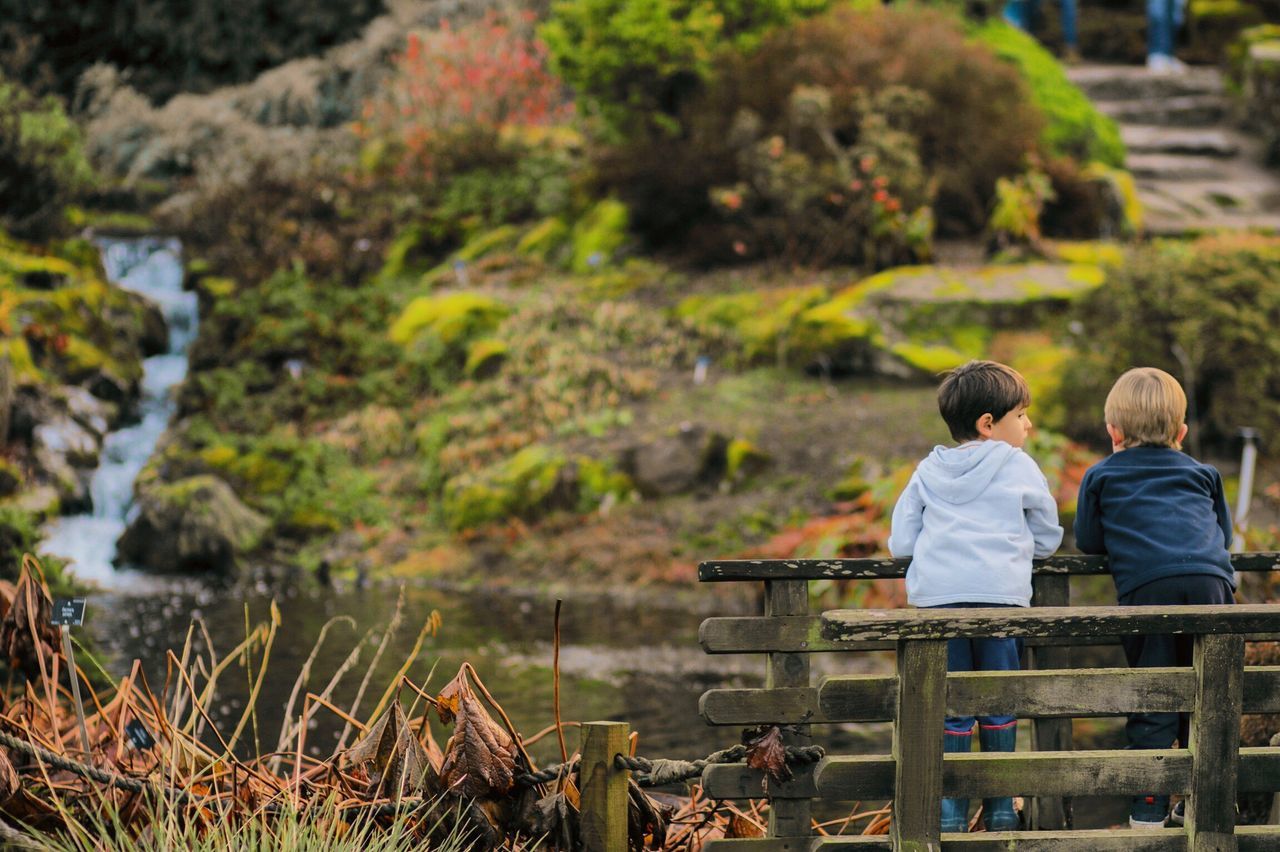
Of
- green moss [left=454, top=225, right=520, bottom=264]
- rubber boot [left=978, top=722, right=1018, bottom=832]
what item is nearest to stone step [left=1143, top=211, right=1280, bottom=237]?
green moss [left=454, top=225, right=520, bottom=264]

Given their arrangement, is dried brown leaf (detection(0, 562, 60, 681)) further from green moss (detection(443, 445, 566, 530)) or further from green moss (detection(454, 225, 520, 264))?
green moss (detection(454, 225, 520, 264))

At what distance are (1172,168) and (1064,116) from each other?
182cm

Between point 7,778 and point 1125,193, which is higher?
point 7,778

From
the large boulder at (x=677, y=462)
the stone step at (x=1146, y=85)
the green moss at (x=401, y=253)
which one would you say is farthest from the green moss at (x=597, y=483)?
the stone step at (x=1146, y=85)

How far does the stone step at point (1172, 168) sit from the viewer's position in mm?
17266

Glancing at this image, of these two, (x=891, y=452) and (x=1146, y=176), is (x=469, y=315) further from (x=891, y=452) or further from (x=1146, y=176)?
(x=1146, y=176)

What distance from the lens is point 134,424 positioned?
1588 cm

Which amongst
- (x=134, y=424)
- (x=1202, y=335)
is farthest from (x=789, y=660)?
(x=134, y=424)

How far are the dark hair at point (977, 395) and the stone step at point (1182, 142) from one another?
49.6 ft

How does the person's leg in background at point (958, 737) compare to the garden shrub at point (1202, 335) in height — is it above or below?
above

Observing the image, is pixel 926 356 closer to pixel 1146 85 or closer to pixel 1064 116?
pixel 1064 116

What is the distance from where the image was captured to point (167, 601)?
11.4m

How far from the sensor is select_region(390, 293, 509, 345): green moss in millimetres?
16453

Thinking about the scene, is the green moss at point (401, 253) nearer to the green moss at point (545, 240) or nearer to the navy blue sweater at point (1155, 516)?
the green moss at point (545, 240)
